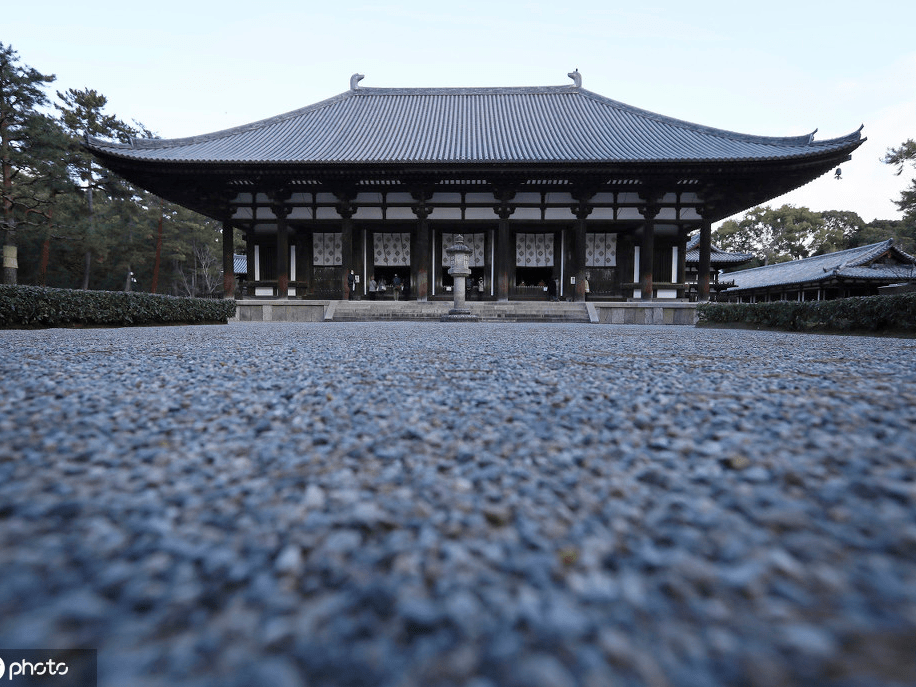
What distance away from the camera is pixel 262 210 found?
13.2m

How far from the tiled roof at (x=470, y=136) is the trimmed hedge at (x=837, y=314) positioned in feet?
16.2

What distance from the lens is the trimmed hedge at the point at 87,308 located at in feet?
19.8

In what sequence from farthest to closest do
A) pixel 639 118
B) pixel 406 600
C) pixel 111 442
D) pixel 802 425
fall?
1. pixel 639 118
2. pixel 802 425
3. pixel 111 442
4. pixel 406 600

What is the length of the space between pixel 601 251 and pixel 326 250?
9904mm

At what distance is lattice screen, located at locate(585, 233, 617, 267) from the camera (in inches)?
589

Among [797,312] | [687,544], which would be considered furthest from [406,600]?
[797,312]

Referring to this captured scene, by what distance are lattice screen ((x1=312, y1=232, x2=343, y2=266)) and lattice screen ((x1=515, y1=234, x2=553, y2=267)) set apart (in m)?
6.55

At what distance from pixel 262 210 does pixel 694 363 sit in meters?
13.5

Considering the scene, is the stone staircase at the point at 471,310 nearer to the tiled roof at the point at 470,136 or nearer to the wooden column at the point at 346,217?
the wooden column at the point at 346,217

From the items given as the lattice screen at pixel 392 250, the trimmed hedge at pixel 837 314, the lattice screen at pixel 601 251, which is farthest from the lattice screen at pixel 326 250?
the trimmed hedge at pixel 837 314

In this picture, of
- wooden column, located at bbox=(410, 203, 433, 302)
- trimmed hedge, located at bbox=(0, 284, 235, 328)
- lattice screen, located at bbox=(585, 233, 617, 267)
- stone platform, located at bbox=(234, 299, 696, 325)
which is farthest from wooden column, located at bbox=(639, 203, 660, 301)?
trimmed hedge, located at bbox=(0, 284, 235, 328)

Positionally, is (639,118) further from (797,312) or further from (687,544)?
(687,544)

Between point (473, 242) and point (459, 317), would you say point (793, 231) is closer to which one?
point (473, 242)

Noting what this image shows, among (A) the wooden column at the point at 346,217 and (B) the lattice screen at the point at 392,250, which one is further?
(B) the lattice screen at the point at 392,250
